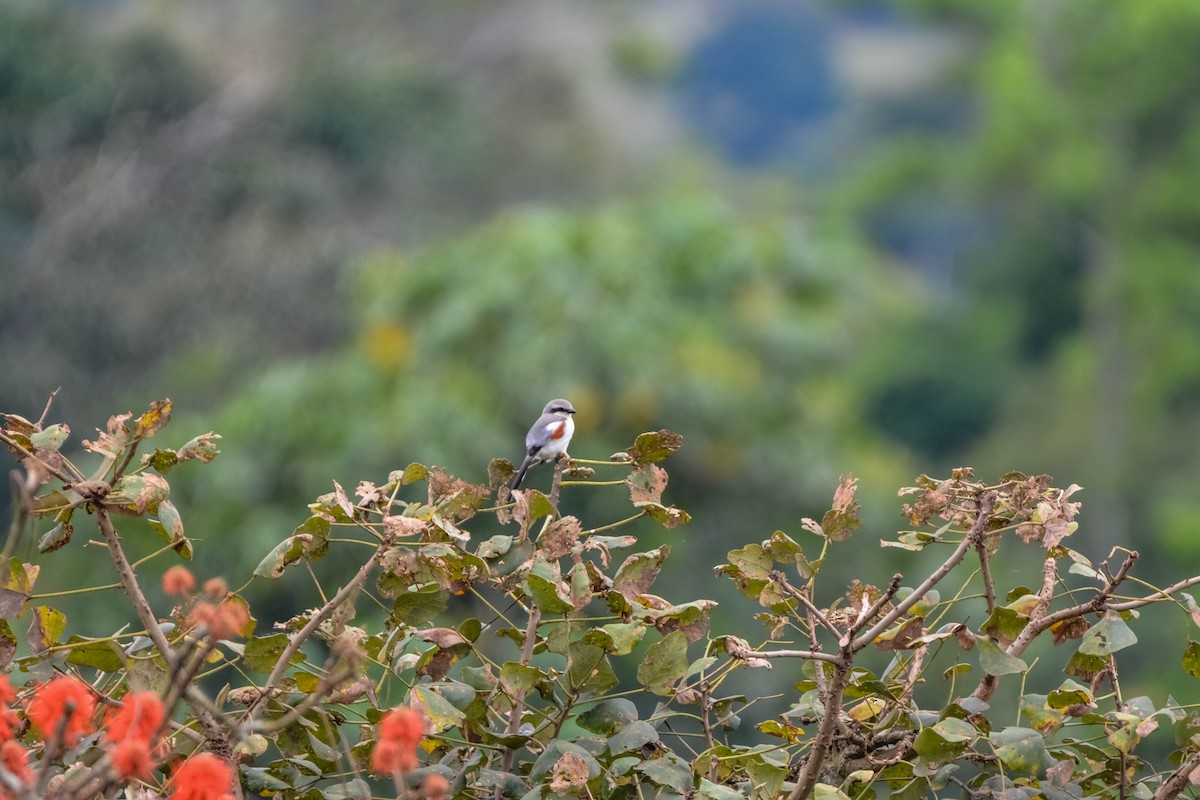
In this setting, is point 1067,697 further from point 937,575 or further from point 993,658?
point 937,575

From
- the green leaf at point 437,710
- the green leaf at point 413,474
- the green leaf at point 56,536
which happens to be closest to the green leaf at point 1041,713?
the green leaf at point 437,710

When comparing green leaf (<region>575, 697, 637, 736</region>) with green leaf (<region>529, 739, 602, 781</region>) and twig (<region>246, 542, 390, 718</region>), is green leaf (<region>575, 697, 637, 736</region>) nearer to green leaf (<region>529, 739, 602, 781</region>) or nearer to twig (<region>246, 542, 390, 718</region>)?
green leaf (<region>529, 739, 602, 781</region>)

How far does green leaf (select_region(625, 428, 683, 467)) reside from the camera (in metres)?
2.70

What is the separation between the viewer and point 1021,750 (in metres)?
2.38

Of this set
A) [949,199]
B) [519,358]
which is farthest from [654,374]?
[949,199]

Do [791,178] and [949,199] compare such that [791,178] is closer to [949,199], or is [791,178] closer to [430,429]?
[949,199]

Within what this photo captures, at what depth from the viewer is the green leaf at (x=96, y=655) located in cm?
247

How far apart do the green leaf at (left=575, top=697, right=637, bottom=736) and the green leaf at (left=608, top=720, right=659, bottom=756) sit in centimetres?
7

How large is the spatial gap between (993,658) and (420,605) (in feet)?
2.78

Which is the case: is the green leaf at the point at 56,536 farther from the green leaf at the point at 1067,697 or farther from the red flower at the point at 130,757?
the green leaf at the point at 1067,697

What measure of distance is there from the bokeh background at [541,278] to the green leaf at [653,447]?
286 inches

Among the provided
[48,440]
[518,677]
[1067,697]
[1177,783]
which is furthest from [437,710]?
[1177,783]

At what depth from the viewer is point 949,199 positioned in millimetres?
43031

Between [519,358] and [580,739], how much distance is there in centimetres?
1321
